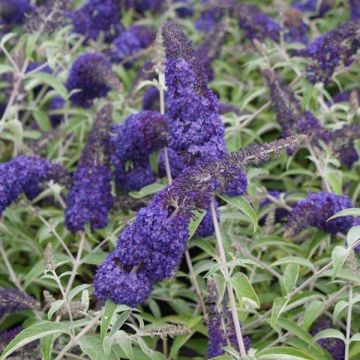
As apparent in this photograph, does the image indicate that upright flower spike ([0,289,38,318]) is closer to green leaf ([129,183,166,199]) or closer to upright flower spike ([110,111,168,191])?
green leaf ([129,183,166,199])

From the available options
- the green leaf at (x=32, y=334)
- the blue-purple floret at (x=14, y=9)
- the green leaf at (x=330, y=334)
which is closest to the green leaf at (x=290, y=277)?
the green leaf at (x=330, y=334)

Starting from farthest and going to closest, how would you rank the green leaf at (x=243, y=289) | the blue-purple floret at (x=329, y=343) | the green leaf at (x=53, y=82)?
1. the green leaf at (x=53, y=82)
2. the blue-purple floret at (x=329, y=343)
3. the green leaf at (x=243, y=289)

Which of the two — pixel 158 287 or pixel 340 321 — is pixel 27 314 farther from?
pixel 340 321

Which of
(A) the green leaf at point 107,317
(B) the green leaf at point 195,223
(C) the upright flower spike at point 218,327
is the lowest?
(C) the upright flower spike at point 218,327

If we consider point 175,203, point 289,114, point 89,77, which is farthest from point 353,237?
point 89,77

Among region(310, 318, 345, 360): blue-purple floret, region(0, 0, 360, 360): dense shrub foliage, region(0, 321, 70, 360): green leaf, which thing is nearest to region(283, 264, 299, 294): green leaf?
region(0, 0, 360, 360): dense shrub foliage

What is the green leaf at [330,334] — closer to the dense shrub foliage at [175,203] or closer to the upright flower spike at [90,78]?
the dense shrub foliage at [175,203]

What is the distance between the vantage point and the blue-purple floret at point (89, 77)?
429cm

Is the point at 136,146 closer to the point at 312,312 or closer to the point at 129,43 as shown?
the point at 312,312

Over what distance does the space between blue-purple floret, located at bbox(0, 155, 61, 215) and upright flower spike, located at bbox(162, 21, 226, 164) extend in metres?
0.98

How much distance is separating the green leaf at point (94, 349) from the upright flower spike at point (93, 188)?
80 centimetres

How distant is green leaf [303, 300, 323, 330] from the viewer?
3.27 meters

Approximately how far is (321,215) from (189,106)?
95 cm

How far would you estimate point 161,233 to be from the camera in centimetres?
259
